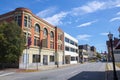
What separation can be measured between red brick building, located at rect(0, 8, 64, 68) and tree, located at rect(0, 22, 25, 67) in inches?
206

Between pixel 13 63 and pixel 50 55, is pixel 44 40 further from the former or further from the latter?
pixel 13 63

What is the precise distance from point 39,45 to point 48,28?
27.4 feet

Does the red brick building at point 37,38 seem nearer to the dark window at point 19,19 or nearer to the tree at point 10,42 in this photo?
the dark window at point 19,19

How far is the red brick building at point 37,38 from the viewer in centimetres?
4234

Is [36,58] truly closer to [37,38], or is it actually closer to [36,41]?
[36,41]

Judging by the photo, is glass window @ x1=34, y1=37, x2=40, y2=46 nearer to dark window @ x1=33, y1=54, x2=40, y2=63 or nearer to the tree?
dark window @ x1=33, y1=54, x2=40, y2=63

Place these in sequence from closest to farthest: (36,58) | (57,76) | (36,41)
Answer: (57,76), (36,58), (36,41)

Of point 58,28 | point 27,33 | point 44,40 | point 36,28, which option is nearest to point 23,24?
point 27,33

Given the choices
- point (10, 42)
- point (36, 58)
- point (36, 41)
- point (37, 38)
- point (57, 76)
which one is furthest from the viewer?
point (37, 38)

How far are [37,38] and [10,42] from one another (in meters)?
15.7

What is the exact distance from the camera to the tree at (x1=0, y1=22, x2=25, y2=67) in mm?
33556

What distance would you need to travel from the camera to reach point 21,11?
4212 cm

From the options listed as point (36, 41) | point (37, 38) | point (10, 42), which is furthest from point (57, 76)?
point (37, 38)

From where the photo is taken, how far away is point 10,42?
34.2 metres
